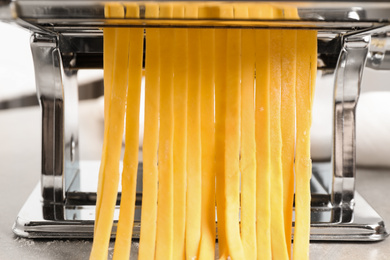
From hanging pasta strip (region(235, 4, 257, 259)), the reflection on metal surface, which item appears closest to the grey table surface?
the reflection on metal surface

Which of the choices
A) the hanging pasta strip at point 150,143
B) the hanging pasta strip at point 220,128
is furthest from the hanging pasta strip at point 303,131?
the hanging pasta strip at point 150,143

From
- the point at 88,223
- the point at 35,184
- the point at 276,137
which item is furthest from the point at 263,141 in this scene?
the point at 35,184

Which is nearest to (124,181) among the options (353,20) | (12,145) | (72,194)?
(72,194)

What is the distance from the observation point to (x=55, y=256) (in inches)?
30.9

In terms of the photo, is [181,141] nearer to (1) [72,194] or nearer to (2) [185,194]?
(2) [185,194]

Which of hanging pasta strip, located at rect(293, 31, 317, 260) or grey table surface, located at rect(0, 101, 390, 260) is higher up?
hanging pasta strip, located at rect(293, 31, 317, 260)

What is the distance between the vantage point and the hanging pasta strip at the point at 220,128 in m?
0.76

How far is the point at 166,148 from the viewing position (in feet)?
2.47

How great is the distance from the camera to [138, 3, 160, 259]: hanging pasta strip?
2.45ft

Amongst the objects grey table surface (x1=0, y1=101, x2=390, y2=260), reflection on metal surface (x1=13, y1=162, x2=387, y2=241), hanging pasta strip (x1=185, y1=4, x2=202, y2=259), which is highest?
hanging pasta strip (x1=185, y1=4, x2=202, y2=259)

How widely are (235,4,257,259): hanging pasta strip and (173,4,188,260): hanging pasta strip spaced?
85mm

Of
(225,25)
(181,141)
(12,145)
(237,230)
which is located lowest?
(12,145)

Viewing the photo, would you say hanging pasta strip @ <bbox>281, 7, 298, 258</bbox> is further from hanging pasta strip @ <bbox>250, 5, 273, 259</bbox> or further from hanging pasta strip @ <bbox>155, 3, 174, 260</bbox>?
hanging pasta strip @ <bbox>155, 3, 174, 260</bbox>

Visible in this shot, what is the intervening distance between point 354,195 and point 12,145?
1023mm
